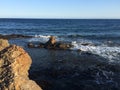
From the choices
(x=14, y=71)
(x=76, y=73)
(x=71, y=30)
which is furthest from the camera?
(x=71, y=30)

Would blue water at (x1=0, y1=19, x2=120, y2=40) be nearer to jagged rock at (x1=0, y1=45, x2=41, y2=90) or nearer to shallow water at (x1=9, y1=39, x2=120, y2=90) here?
shallow water at (x1=9, y1=39, x2=120, y2=90)

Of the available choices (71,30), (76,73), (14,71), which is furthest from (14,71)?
(71,30)

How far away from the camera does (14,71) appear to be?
828cm

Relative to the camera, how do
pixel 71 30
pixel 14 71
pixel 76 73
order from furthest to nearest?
pixel 71 30
pixel 76 73
pixel 14 71

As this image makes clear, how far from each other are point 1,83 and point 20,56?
1.12m

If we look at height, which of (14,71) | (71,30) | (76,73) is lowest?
(71,30)

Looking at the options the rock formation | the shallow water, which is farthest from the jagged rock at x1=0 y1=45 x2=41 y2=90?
the shallow water

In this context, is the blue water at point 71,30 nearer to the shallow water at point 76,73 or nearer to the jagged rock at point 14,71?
the shallow water at point 76,73

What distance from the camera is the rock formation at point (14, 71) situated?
8.05m

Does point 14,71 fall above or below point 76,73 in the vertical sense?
above

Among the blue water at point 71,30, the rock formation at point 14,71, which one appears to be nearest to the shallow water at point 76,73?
the rock formation at point 14,71

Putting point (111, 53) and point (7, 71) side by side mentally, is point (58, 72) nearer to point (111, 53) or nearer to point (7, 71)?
point (111, 53)

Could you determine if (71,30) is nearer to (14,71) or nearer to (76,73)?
(76,73)

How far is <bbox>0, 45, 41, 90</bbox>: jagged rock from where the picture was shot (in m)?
8.05
